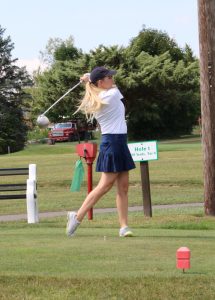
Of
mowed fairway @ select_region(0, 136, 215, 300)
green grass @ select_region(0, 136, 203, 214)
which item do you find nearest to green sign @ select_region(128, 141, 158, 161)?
mowed fairway @ select_region(0, 136, 215, 300)

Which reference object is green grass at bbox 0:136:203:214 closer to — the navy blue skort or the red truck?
the navy blue skort

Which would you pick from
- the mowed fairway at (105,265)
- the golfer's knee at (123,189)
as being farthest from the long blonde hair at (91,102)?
the mowed fairway at (105,265)

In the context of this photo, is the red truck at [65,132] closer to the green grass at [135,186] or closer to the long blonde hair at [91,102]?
the green grass at [135,186]

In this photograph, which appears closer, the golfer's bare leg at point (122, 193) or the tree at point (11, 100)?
the golfer's bare leg at point (122, 193)

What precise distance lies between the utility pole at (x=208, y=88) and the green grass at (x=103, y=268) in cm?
425

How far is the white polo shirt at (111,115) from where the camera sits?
355 inches

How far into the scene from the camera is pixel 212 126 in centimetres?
1328

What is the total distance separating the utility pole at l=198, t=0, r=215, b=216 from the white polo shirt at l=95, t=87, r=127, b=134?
14.7 feet

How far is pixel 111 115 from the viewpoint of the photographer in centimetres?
905

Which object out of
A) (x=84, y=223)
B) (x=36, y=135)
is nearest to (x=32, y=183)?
(x=84, y=223)

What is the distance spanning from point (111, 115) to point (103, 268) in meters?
2.93

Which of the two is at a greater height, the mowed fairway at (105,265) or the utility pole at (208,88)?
the utility pole at (208,88)

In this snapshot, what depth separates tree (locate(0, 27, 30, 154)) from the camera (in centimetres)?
6962

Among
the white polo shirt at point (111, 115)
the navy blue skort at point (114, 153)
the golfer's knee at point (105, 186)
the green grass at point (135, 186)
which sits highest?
the white polo shirt at point (111, 115)
